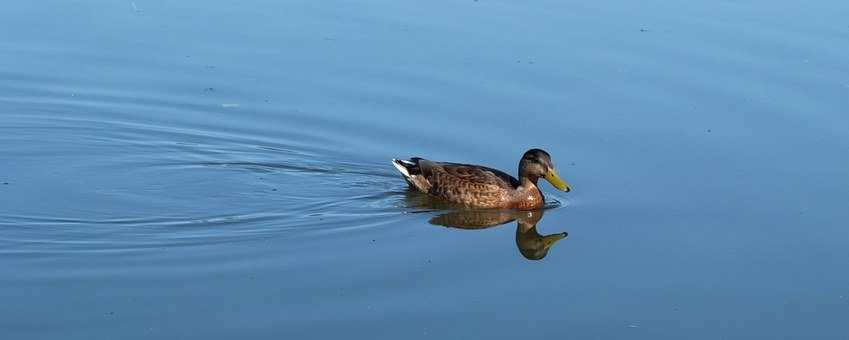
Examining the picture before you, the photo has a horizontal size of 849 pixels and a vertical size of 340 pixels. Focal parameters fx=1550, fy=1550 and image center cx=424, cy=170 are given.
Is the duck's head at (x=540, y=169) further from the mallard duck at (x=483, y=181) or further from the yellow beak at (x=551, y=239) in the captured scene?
the yellow beak at (x=551, y=239)

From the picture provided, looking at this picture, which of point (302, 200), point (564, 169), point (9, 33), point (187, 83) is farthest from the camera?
point (9, 33)

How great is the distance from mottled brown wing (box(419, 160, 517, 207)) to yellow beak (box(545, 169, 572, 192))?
1.29 ft

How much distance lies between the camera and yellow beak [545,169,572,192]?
47.6 ft

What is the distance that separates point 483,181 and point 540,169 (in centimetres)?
55

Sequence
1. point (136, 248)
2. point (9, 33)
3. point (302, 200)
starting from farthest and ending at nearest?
point (9, 33), point (302, 200), point (136, 248)

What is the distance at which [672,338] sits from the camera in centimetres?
1088

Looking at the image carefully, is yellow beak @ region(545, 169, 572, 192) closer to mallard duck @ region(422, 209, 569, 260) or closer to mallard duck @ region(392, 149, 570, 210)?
mallard duck @ region(392, 149, 570, 210)

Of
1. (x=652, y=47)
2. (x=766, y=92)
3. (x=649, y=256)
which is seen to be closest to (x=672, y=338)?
(x=649, y=256)

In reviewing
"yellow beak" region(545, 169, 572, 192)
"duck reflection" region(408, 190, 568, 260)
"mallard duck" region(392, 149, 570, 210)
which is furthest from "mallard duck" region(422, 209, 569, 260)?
"yellow beak" region(545, 169, 572, 192)

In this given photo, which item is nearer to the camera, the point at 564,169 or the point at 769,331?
the point at 769,331

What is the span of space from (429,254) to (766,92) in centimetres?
616

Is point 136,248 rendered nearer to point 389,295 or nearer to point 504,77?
point 389,295

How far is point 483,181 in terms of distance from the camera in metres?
14.6

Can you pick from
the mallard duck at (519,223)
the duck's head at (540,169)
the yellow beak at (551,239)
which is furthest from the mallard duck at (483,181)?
the yellow beak at (551,239)
